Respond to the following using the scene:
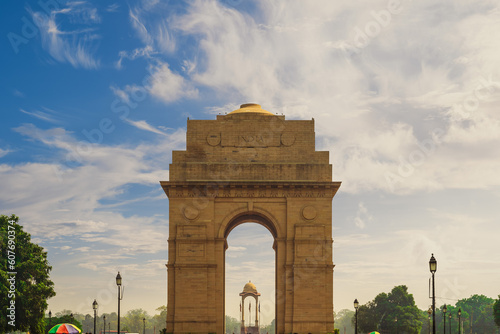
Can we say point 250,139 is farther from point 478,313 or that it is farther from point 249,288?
point 478,313

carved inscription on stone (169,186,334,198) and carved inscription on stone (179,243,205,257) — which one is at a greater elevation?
carved inscription on stone (169,186,334,198)

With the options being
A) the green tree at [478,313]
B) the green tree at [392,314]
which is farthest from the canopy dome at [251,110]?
the green tree at [478,313]

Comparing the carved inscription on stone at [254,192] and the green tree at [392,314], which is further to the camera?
the green tree at [392,314]

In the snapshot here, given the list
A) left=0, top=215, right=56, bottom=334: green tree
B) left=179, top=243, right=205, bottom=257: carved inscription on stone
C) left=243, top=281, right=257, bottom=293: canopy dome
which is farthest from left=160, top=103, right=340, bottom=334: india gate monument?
left=243, top=281, right=257, bottom=293: canopy dome

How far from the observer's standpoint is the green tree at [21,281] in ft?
172

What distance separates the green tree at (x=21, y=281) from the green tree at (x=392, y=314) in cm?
5889

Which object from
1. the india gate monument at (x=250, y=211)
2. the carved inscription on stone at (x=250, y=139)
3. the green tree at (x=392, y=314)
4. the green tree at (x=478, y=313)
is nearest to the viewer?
the india gate monument at (x=250, y=211)

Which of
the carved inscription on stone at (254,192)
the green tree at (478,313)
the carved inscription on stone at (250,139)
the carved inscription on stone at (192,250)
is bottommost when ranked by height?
the green tree at (478,313)

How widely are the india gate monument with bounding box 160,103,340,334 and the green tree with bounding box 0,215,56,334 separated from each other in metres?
15.0

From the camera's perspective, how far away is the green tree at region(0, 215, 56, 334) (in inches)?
2063

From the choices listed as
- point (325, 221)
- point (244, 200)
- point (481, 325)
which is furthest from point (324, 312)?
point (481, 325)

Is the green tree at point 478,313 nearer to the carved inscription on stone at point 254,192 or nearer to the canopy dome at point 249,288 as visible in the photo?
the canopy dome at point 249,288

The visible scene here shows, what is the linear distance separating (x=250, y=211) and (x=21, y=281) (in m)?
21.0

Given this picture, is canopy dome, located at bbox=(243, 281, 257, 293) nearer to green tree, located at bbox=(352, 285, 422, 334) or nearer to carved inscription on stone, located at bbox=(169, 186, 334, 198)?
green tree, located at bbox=(352, 285, 422, 334)
